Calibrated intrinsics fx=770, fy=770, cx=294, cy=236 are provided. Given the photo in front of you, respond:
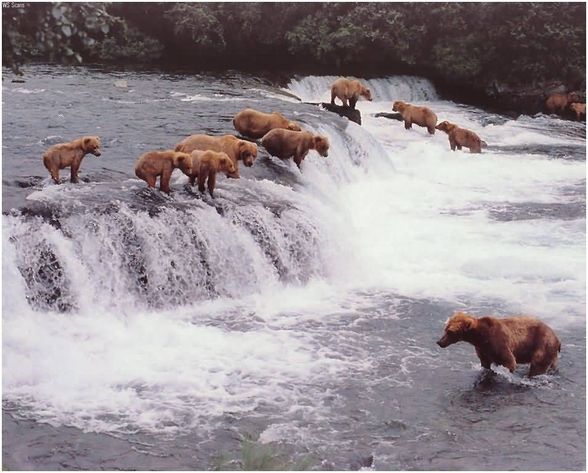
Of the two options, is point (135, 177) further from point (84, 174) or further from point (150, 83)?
point (150, 83)

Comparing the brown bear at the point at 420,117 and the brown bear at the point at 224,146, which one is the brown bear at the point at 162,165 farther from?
the brown bear at the point at 420,117

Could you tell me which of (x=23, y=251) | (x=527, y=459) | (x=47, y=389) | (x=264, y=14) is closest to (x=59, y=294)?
(x=23, y=251)

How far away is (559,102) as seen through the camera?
29.4 metres

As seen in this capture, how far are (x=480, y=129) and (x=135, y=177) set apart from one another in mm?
16471

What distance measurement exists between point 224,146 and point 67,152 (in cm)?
261

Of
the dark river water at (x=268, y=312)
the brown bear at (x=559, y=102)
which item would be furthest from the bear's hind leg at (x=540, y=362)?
the brown bear at (x=559, y=102)

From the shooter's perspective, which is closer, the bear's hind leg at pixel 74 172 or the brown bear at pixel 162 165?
the brown bear at pixel 162 165

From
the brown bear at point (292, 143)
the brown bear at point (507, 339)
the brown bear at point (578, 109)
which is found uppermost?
the brown bear at point (578, 109)

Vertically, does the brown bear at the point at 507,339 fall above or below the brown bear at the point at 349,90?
below

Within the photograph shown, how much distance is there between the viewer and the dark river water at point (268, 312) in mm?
6762

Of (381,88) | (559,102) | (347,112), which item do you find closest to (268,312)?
(347,112)

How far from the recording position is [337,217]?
13.9m

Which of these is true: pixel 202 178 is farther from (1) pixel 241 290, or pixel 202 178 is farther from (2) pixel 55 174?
(2) pixel 55 174

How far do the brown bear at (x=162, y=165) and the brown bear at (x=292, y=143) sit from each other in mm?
3649
